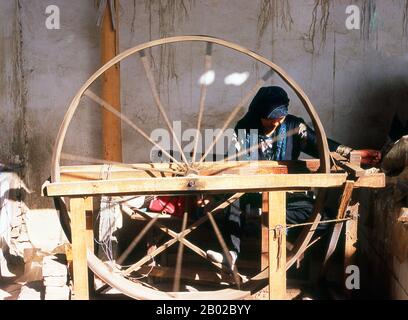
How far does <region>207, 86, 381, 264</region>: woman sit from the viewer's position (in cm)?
416

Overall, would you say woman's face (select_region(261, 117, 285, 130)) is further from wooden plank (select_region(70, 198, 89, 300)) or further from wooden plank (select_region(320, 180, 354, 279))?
wooden plank (select_region(70, 198, 89, 300))

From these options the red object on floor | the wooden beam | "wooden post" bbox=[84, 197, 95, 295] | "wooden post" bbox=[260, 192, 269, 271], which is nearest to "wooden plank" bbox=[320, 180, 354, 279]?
the wooden beam

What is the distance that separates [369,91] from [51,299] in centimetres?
314

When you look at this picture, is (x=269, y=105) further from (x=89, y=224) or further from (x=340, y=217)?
(x=89, y=224)

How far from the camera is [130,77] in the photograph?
5289 mm

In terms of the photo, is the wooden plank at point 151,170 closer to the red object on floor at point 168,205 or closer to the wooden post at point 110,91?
the red object on floor at point 168,205

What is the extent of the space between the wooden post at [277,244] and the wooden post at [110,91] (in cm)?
197

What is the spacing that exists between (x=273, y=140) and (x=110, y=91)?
1.50 meters

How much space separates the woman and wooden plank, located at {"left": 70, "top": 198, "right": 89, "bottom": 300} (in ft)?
3.50

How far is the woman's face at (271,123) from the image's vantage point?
4196 millimetres

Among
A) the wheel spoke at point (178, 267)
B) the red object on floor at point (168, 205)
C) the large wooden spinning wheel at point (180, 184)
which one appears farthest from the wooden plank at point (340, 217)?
the red object on floor at point (168, 205)

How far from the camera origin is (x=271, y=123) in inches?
167
